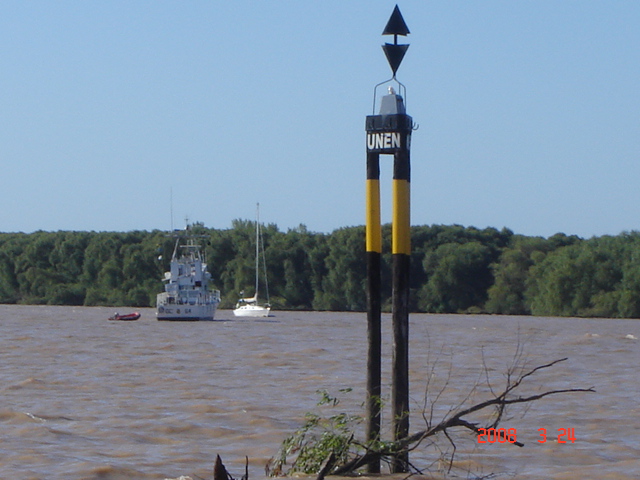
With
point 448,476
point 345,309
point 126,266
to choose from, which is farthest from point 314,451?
point 126,266

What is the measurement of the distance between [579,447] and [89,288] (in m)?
120

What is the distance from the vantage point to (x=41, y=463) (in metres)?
16.4

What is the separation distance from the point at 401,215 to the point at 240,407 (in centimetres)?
1109

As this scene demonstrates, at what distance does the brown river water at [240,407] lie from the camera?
53.5ft

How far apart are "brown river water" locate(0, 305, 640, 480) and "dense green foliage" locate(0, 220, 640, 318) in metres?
52.2

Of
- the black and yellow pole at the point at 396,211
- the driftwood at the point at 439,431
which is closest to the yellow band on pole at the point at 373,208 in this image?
the black and yellow pole at the point at 396,211

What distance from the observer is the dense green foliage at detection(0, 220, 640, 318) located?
97.9 metres

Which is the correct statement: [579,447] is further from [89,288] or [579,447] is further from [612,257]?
[89,288]

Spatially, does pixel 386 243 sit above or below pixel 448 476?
above

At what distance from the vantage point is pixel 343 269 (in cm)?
12006

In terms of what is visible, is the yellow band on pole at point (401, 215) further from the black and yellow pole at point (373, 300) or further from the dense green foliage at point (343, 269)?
the dense green foliage at point (343, 269)

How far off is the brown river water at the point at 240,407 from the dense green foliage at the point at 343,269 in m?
52.2
